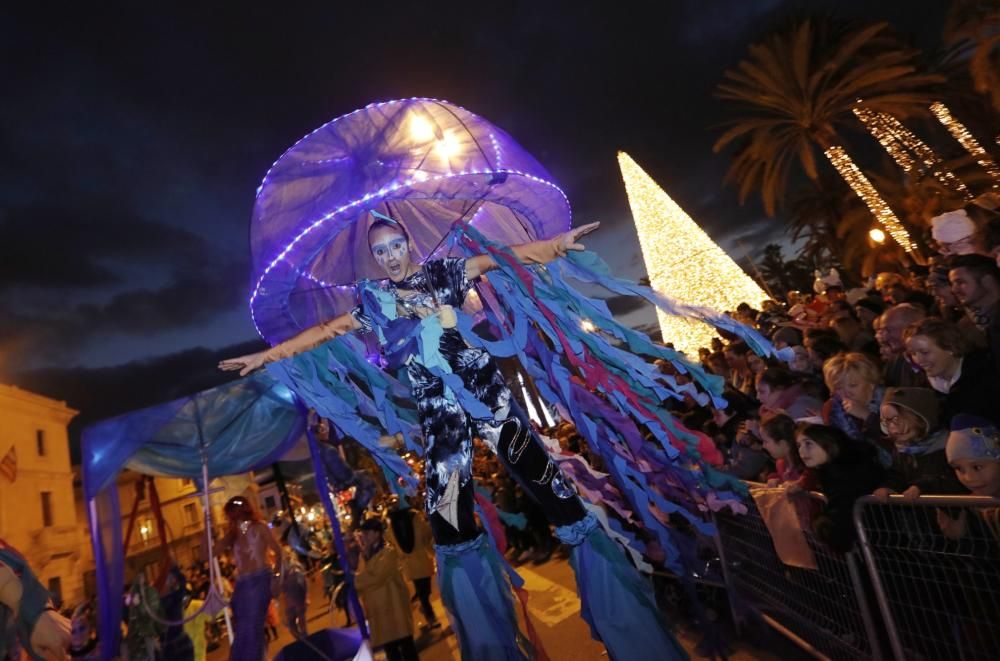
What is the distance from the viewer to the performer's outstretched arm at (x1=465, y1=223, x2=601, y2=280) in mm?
2928

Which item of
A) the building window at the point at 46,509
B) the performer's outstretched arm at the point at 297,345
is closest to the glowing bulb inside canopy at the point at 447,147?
A: the performer's outstretched arm at the point at 297,345

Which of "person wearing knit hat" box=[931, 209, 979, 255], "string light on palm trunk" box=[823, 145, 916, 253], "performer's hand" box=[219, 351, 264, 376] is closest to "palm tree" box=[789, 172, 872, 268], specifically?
"string light on palm trunk" box=[823, 145, 916, 253]

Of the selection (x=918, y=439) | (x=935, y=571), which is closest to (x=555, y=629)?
(x=935, y=571)

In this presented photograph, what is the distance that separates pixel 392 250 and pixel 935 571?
297 cm

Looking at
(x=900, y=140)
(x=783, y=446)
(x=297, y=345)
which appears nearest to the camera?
(x=297, y=345)

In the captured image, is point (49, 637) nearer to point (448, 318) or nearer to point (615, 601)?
point (448, 318)

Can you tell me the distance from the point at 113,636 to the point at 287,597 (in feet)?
6.30

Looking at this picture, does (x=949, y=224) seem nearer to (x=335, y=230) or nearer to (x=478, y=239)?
(x=478, y=239)

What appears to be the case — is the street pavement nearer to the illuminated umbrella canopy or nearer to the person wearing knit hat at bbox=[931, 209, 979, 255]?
the illuminated umbrella canopy

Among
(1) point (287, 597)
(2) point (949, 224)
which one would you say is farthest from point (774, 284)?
(1) point (287, 597)

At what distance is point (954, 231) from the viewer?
18.4ft

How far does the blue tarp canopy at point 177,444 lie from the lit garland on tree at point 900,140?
52.4 feet

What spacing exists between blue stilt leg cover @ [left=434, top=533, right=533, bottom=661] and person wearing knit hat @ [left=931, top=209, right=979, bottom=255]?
5.19 metres

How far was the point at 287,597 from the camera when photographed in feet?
21.1
